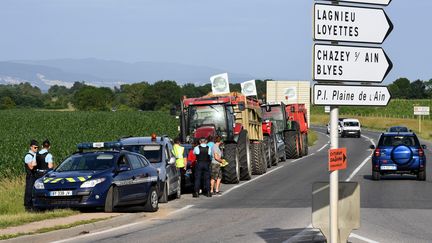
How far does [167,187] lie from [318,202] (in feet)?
34.3

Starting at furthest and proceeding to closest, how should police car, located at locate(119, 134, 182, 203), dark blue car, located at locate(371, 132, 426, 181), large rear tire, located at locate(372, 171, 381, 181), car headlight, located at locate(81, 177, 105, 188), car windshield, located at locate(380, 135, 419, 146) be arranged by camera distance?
large rear tire, located at locate(372, 171, 381, 181) < car windshield, located at locate(380, 135, 419, 146) < dark blue car, located at locate(371, 132, 426, 181) < police car, located at locate(119, 134, 182, 203) < car headlight, located at locate(81, 177, 105, 188)

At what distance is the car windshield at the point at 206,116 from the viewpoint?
2897 cm

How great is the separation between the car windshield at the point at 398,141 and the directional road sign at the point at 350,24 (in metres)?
17.3

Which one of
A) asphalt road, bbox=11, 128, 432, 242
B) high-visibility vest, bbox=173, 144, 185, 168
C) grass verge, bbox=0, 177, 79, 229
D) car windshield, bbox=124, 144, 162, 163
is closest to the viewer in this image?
asphalt road, bbox=11, 128, 432, 242

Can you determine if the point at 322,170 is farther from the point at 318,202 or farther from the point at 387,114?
the point at 387,114

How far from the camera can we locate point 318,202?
11.6 metres

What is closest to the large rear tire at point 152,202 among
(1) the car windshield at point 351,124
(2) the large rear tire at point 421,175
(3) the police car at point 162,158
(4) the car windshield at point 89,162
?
(4) the car windshield at point 89,162

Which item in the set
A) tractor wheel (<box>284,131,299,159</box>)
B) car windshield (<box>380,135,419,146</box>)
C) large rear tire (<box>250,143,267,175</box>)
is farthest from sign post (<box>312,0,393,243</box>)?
tractor wheel (<box>284,131,299,159</box>)

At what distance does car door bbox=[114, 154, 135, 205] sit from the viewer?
18562mm

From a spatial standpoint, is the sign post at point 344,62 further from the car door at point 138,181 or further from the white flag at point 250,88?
the white flag at point 250,88

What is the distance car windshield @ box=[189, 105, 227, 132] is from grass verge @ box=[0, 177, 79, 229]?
6.67 metres

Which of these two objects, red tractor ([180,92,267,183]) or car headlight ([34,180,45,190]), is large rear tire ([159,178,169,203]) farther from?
red tractor ([180,92,267,183])

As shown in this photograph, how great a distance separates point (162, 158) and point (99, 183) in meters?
3.94

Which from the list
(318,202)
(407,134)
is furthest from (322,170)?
(318,202)
